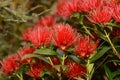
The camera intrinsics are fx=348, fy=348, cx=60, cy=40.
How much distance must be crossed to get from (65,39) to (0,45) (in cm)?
135

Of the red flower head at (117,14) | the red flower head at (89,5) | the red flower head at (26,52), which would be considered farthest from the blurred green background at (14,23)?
the red flower head at (117,14)

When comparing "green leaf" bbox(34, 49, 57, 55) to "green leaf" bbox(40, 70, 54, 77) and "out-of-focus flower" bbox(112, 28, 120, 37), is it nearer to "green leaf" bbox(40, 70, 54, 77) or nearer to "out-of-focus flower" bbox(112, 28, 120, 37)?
"green leaf" bbox(40, 70, 54, 77)

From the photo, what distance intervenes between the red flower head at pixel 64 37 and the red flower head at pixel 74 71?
108 mm

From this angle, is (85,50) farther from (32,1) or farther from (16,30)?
(32,1)

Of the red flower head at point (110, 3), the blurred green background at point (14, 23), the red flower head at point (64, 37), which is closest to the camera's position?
the red flower head at point (64, 37)

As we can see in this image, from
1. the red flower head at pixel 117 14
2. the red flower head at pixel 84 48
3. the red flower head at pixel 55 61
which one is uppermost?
the red flower head at pixel 117 14

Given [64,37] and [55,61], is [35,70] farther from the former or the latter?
[64,37]

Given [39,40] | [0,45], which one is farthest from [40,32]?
[0,45]

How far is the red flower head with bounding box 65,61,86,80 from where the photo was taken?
1481 millimetres

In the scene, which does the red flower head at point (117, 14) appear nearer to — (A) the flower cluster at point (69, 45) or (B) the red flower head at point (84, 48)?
(A) the flower cluster at point (69, 45)

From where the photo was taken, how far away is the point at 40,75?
1509mm

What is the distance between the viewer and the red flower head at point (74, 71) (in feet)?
4.86

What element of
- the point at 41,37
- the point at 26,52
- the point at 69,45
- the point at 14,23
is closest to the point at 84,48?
the point at 69,45

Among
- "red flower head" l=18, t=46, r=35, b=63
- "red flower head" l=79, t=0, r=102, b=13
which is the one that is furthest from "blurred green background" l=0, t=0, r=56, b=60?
"red flower head" l=79, t=0, r=102, b=13
